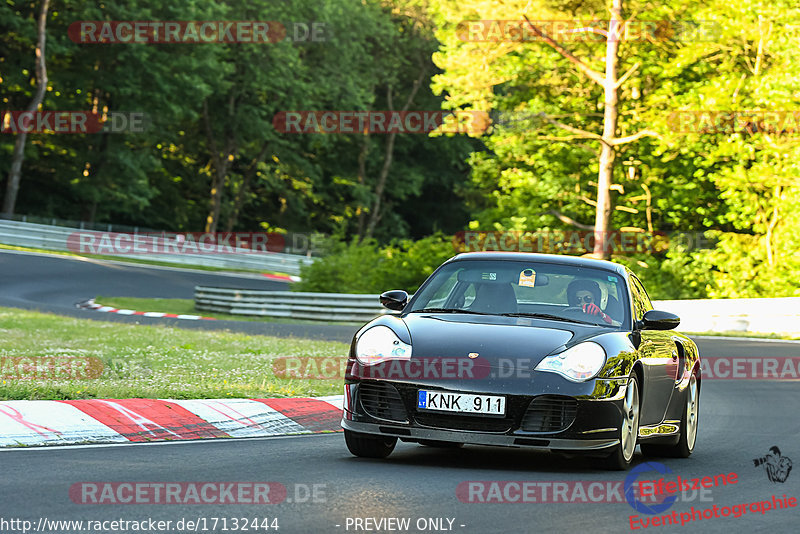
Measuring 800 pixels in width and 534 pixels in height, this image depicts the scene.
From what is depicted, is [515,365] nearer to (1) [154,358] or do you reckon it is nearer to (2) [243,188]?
(1) [154,358]

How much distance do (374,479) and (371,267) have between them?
26.9 metres

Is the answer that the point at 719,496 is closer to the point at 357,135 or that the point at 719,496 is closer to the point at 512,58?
the point at 512,58

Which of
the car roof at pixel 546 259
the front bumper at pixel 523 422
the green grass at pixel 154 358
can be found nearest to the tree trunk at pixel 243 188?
the green grass at pixel 154 358

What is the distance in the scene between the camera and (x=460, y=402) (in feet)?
25.1

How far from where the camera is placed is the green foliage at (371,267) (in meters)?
33.3

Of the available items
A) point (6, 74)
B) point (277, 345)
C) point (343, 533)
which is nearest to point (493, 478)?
point (343, 533)

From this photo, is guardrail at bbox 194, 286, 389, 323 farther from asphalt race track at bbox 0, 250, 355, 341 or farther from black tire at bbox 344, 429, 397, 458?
black tire at bbox 344, 429, 397, 458

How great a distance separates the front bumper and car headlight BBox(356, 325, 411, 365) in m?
0.19

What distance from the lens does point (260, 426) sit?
10.2 metres

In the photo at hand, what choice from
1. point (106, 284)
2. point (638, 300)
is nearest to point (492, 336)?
point (638, 300)

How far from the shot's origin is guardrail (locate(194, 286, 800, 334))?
27109 millimetres

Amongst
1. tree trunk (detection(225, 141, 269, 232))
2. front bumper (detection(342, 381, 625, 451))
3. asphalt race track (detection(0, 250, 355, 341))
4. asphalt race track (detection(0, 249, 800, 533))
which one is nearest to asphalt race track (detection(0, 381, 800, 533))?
asphalt race track (detection(0, 249, 800, 533))

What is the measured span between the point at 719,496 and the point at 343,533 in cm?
265

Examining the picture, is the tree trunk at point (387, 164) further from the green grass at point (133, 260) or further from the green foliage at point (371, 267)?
the green foliage at point (371, 267)
